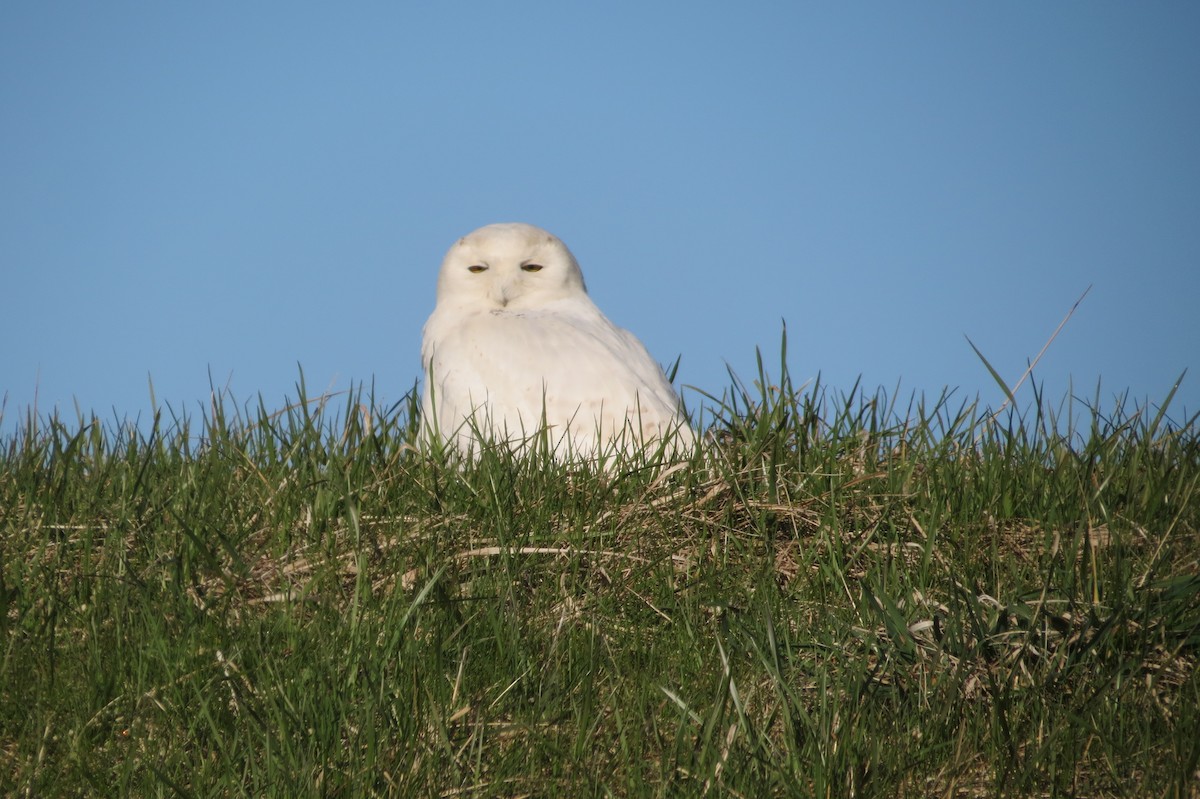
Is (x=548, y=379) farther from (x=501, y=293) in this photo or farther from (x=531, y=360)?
(x=501, y=293)

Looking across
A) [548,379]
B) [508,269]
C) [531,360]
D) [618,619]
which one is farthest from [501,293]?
[618,619]

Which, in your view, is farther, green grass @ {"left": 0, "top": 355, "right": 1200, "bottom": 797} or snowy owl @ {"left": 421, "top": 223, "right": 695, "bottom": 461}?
snowy owl @ {"left": 421, "top": 223, "right": 695, "bottom": 461}

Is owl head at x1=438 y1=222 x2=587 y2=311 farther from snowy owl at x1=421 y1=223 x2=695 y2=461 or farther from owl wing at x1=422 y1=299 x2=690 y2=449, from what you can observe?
owl wing at x1=422 y1=299 x2=690 y2=449

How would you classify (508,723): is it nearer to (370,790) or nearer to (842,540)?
(370,790)

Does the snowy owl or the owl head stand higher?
the owl head

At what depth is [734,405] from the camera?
16.0ft

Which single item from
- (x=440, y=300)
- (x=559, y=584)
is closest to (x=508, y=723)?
(x=559, y=584)

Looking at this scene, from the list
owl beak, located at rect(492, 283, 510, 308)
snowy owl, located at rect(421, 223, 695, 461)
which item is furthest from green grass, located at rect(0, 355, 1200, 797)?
owl beak, located at rect(492, 283, 510, 308)

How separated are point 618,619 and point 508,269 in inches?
133

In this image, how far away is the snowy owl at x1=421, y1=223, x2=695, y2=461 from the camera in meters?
5.27

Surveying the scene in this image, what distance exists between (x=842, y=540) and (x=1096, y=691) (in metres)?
1.14

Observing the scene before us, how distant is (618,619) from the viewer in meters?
3.54

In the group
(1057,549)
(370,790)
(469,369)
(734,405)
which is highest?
(469,369)

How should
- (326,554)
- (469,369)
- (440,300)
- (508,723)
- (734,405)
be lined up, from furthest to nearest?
(440,300) → (469,369) → (734,405) → (326,554) → (508,723)
